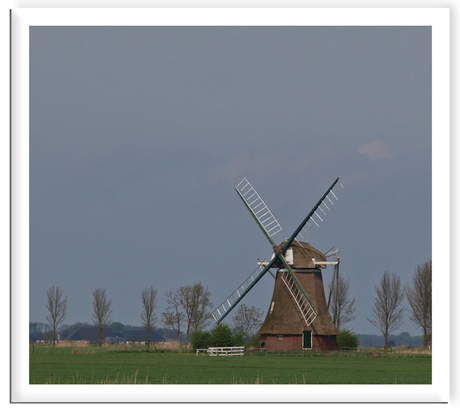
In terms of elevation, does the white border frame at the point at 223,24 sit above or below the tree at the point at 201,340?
above

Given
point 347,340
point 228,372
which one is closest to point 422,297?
point 347,340

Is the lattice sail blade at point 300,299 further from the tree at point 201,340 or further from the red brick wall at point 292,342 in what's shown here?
the tree at point 201,340

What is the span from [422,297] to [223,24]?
118ft

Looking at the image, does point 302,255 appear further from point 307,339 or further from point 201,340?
point 201,340

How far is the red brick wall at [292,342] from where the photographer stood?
137ft

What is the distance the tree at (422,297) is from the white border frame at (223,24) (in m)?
32.5

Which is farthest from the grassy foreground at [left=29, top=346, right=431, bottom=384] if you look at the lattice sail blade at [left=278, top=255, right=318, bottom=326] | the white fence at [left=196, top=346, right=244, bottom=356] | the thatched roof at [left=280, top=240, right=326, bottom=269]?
the thatched roof at [left=280, top=240, right=326, bottom=269]

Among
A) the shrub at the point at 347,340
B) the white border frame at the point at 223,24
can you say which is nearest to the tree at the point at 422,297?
the shrub at the point at 347,340

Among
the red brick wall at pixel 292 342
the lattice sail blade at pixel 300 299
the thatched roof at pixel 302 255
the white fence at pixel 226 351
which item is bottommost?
the white fence at pixel 226 351

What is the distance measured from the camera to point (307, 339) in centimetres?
4194

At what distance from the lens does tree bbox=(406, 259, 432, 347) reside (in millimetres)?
49656
